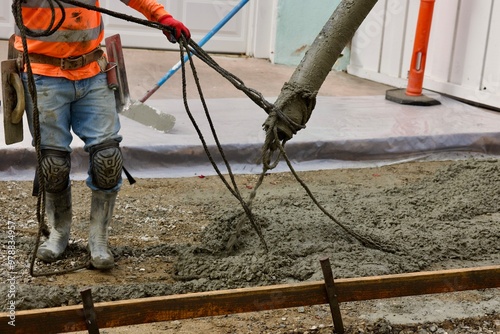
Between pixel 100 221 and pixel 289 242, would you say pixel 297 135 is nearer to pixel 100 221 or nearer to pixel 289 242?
pixel 289 242

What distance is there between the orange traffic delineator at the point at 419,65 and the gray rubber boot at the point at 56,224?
12.6 ft

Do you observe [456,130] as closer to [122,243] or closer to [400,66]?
[400,66]

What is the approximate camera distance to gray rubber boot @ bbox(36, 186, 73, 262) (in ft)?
11.7

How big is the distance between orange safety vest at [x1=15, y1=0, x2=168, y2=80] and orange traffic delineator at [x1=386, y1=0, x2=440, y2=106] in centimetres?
387

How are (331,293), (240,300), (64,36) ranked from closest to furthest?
(240,300) < (331,293) < (64,36)

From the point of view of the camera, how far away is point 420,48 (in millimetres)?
6695

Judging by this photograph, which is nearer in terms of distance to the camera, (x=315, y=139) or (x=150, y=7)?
(x=150, y=7)

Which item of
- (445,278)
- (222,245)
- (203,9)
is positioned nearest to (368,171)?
(222,245)

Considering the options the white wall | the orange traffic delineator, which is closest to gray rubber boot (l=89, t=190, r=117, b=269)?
the orange traffic delineator

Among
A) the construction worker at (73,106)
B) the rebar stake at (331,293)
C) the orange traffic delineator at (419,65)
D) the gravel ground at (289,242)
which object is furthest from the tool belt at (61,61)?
the orange traffic delineator at (419,65)

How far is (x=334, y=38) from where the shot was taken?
3.55 meters

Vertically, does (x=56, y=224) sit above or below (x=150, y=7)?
below

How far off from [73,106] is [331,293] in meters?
1.48

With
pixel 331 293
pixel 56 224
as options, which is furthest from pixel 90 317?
pixel 56 224
